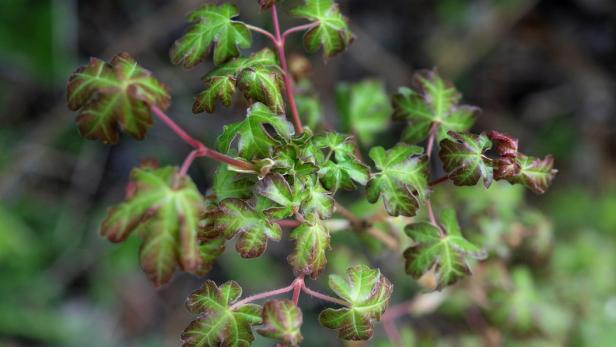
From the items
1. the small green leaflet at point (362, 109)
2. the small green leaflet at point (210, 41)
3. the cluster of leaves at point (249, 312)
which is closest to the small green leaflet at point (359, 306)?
the cluster of leaves at point (249, 312)

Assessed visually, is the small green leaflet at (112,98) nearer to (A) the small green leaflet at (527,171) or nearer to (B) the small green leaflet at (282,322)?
(B) the small green leaflet at (282,322)

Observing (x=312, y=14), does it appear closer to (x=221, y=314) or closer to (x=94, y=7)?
(x=221, y=314)

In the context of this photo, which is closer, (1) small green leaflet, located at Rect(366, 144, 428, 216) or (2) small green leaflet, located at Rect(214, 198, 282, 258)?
(2) small green leaflet, located at Rect(214, 198, 282, 258)

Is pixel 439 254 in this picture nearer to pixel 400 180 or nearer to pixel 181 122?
pixel 400 180

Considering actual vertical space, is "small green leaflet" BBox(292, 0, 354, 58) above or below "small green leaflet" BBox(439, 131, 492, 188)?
above

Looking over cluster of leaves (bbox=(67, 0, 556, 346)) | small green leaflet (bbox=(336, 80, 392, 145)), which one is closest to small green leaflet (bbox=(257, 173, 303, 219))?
cluster of leaves (bbox=(67, 0, 556, 346))

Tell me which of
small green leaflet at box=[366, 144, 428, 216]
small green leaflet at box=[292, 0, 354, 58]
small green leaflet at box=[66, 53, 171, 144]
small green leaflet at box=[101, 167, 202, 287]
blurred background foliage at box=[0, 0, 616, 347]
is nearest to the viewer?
small green leaflet at box=[101, 167, 202, 287]

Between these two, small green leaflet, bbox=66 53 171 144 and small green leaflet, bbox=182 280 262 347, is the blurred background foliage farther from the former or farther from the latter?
small green leaflet, bbox=66 53 171 144
